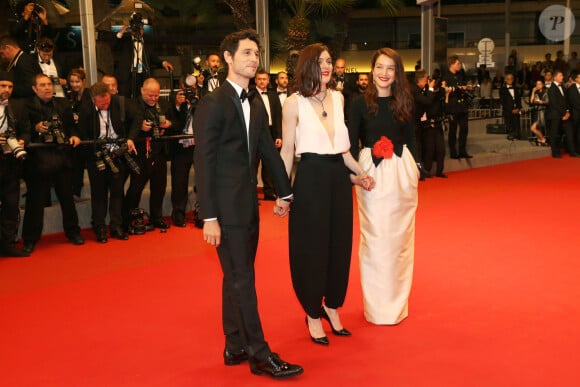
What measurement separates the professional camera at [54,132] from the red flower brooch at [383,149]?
3.28m

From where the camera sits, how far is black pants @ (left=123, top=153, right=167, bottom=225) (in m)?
7.00

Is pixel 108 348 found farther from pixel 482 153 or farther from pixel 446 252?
pixel 482 153

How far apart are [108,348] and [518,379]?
2.06 meters

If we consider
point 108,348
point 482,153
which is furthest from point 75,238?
point 482,153

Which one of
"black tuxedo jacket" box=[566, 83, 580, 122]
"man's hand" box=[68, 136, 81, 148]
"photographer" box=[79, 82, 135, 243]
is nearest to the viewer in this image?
"man's hand" box=[68, 136, 81, 148]

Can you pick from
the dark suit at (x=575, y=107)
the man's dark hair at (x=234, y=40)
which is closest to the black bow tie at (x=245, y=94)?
the man's dark hair at (x=234, y=40)

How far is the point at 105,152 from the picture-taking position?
661cm

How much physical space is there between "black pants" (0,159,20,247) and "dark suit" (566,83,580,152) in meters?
10.1

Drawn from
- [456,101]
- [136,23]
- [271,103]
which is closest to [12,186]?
[136,23]

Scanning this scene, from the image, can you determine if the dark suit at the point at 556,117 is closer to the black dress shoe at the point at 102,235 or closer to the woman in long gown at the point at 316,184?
the black dress shoe at the point at 102,235

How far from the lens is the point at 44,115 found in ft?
20.9

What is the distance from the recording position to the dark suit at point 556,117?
13.0 m

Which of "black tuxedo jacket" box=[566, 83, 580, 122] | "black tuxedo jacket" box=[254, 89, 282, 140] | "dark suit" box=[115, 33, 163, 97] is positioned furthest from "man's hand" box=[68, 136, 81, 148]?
"black tuxedo jacket" box=[566, 83, 580, 122]

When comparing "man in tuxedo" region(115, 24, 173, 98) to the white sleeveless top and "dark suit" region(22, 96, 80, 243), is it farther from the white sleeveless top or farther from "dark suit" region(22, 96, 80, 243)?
the white sleeveless top
